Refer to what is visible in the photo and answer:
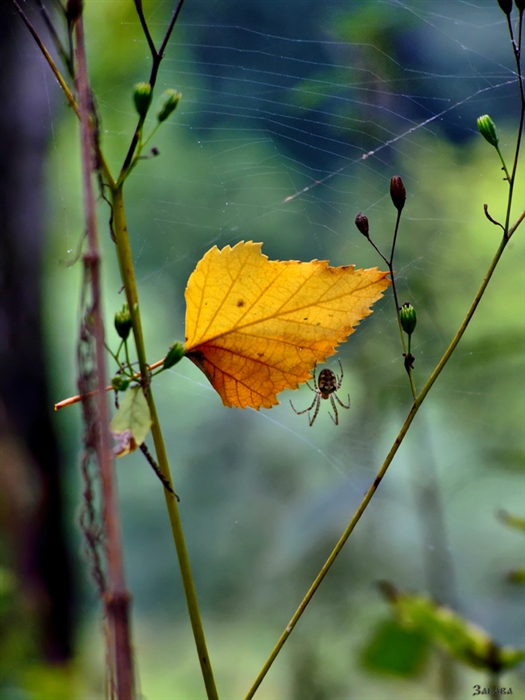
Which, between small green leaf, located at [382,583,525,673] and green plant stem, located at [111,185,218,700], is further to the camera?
small green leaf, located at [382,583,525,673]

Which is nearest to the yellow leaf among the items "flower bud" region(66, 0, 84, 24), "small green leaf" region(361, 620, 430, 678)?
"flower bud" region(66, 0, 84, 24)

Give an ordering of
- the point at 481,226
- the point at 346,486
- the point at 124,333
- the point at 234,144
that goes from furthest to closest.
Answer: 1. the point at 481,226
2. the point at 346,486
3. the point at 234,144
4. the point at 124,333

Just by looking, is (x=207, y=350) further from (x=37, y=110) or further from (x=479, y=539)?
(x=37, y=110)

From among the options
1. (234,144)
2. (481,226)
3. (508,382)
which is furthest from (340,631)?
(234,144)

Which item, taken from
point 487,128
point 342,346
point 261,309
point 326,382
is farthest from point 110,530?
point 342,346

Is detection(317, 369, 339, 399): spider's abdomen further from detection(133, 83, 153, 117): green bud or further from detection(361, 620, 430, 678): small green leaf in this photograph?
detection(133, 83, 153, 117): green bud

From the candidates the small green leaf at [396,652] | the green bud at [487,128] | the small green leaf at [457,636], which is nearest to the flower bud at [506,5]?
the green bud at [487,128]

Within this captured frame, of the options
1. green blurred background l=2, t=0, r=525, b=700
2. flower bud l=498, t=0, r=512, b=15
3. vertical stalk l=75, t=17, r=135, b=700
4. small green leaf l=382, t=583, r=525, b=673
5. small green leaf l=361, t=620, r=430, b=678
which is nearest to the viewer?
vertical stalk l=75, t=17, r=135, b=700
